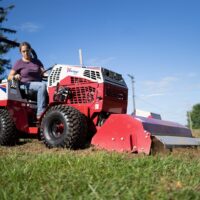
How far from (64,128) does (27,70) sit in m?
1.92

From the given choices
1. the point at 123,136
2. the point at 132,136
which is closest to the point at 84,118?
the point at 123,136

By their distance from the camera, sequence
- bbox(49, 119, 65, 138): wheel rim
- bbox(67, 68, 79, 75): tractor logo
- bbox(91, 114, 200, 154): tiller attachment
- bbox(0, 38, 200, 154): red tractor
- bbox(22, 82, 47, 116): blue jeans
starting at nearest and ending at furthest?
bbox(91, 114, 200, 154): tiller attachment < bbox(0, 38, 200, 154): red tractor < bbox(49, 119, 65, 138): wheel rim < bbox(67, 68, 79, 75): tractor logo < bbox(22, 82, 47, 116): blue jeans

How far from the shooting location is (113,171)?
409cm

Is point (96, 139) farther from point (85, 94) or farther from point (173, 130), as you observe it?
point (173, 130)

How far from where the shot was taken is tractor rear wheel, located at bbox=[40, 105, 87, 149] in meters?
6.42

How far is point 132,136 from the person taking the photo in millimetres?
6160

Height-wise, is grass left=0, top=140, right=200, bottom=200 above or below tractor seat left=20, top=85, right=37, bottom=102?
below

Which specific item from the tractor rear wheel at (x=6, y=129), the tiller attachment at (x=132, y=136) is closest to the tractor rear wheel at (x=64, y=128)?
the tiller attachment at (x=132, y=136)

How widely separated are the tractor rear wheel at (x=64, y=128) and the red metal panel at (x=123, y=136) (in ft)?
0.98

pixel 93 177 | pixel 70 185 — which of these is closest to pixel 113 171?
pixel 93 177

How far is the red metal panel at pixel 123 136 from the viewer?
602 centimetres

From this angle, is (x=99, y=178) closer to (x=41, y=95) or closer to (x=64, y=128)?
(x=64, y=128)

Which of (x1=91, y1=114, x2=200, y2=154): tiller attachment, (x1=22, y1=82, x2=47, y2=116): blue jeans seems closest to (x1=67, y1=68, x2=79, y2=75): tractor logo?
(x1=22, y1=82, x2=47, y2=116): blue jeans

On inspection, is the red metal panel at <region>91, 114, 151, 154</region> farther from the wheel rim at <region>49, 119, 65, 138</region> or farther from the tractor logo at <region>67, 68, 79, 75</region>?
the tractor logo at <region>67, 68, 79, 75</region>
